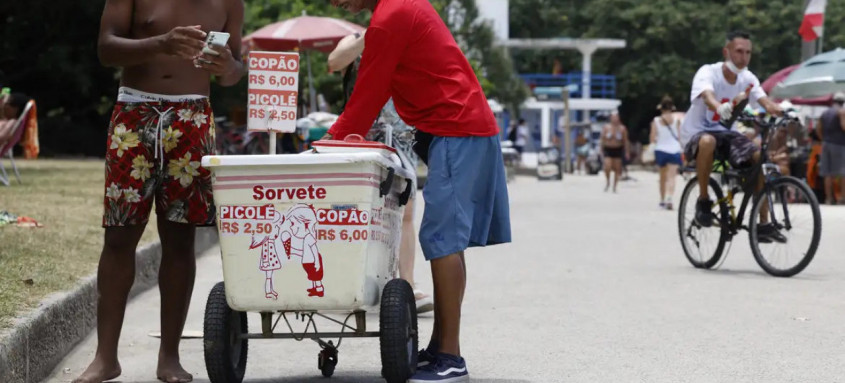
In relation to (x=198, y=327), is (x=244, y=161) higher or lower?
higher

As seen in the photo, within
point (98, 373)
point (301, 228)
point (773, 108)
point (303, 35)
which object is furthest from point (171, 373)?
point (303, 35)

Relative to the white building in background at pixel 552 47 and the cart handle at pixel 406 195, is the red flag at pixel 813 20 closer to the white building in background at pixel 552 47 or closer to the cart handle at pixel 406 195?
the cart handle at pixel 406 195

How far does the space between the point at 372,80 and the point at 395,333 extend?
3.09 ft

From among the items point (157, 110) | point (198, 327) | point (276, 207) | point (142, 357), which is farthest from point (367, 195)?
point (198, 327)

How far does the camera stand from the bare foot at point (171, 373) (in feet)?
17.9

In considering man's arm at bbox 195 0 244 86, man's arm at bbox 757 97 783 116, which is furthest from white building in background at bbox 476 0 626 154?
man's arm at bbox 195 0 244 86

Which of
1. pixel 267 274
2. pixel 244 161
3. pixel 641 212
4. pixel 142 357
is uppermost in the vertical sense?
pixel 244 161

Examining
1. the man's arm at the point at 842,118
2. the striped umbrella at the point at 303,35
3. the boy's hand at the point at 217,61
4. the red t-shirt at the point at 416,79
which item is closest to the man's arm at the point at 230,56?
the boy's hand at the point at 217,61

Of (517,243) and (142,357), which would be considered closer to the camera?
(142,357)

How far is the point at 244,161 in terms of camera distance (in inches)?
187

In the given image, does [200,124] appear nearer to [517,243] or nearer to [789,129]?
[517,243]

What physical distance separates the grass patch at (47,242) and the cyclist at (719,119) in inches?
150

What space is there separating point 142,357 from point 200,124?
4.38ft

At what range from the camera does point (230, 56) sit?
205 inches
